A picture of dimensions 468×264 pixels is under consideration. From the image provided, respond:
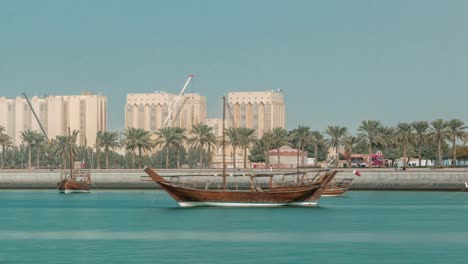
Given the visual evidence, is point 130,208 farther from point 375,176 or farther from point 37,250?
point 375,176

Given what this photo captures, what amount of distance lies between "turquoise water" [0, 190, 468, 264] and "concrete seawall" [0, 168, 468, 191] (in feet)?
152

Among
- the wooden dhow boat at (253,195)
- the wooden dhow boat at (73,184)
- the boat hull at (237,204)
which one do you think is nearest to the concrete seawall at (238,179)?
the wooden dhow boat at (73,184)

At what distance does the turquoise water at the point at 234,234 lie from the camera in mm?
58312

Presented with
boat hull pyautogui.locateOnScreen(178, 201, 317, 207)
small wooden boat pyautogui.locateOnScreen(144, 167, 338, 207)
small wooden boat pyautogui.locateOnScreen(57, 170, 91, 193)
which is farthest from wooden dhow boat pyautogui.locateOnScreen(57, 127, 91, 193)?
small wooden boat pyautogui.locateOnScreen(144, 167, 338, 207)

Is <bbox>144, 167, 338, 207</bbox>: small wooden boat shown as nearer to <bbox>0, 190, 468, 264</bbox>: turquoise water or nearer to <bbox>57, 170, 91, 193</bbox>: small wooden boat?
<bbox>0, 190, 468, 264</bbox>: turquoise water

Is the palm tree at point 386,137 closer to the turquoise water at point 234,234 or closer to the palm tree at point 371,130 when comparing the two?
the palm tree at point 371,130

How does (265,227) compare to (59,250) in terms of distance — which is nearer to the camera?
(59,250)

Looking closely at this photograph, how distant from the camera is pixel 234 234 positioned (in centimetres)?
7181

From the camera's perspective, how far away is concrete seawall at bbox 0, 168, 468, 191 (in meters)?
157

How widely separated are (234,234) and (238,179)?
3703 inches

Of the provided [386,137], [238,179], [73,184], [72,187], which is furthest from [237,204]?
[386,137]

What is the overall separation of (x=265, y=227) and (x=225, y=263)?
2313 centimetres

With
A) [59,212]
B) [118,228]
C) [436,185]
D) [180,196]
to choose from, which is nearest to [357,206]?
[180,196]

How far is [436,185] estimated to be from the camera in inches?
6191
